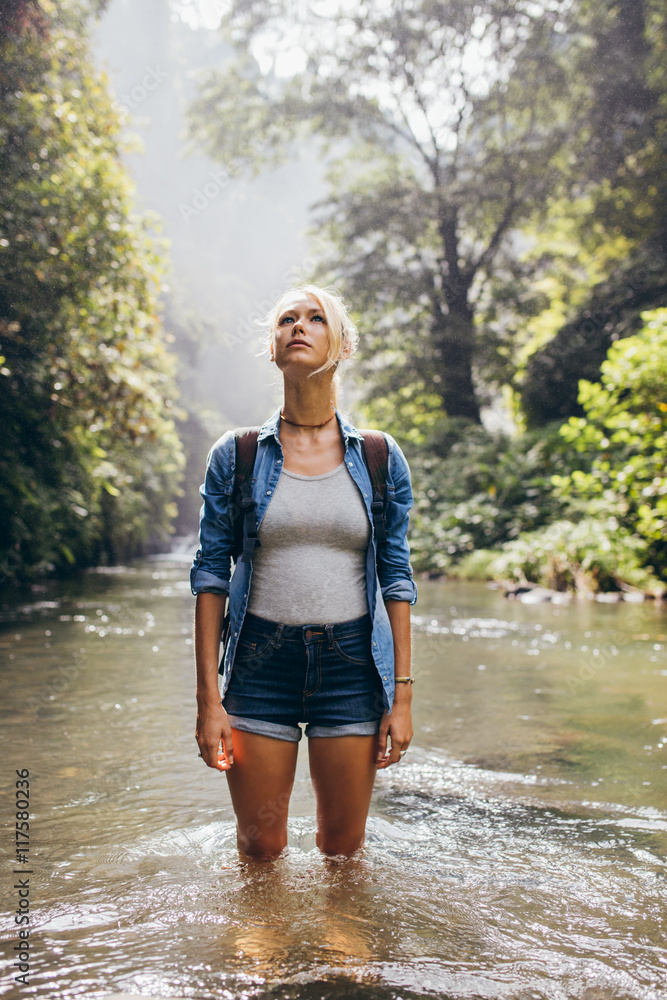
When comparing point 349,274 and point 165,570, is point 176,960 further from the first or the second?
point 349,274

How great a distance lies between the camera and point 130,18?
85875mm

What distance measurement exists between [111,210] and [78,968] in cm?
976

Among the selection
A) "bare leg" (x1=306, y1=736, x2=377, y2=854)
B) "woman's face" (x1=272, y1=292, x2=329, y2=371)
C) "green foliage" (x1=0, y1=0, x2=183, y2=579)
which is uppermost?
"green foliage" (x1=0, y1=0, x2=183, y2=579)

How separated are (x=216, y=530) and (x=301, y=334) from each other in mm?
657

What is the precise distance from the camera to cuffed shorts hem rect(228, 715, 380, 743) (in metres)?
2.26

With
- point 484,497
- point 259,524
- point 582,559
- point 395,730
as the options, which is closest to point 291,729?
point 395,730

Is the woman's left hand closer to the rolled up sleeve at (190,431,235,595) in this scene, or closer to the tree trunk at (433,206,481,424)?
the rolled up sleeve at (190,431,235,595)

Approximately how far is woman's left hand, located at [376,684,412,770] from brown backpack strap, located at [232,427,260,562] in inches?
25.1

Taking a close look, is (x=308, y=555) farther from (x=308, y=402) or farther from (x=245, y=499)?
(x=308, y=402)

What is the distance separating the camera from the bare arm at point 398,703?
2.34 metres

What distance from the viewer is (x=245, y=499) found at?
2295 millimetres

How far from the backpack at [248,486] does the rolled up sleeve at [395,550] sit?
0.09 feet

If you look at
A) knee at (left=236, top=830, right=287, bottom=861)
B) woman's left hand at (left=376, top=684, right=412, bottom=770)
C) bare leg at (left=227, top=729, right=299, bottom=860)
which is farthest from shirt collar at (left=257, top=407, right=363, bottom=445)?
knee at (left=236, top=830, right=287, bottom=861)

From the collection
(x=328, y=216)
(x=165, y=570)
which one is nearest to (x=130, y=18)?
(x=328, y=216)
